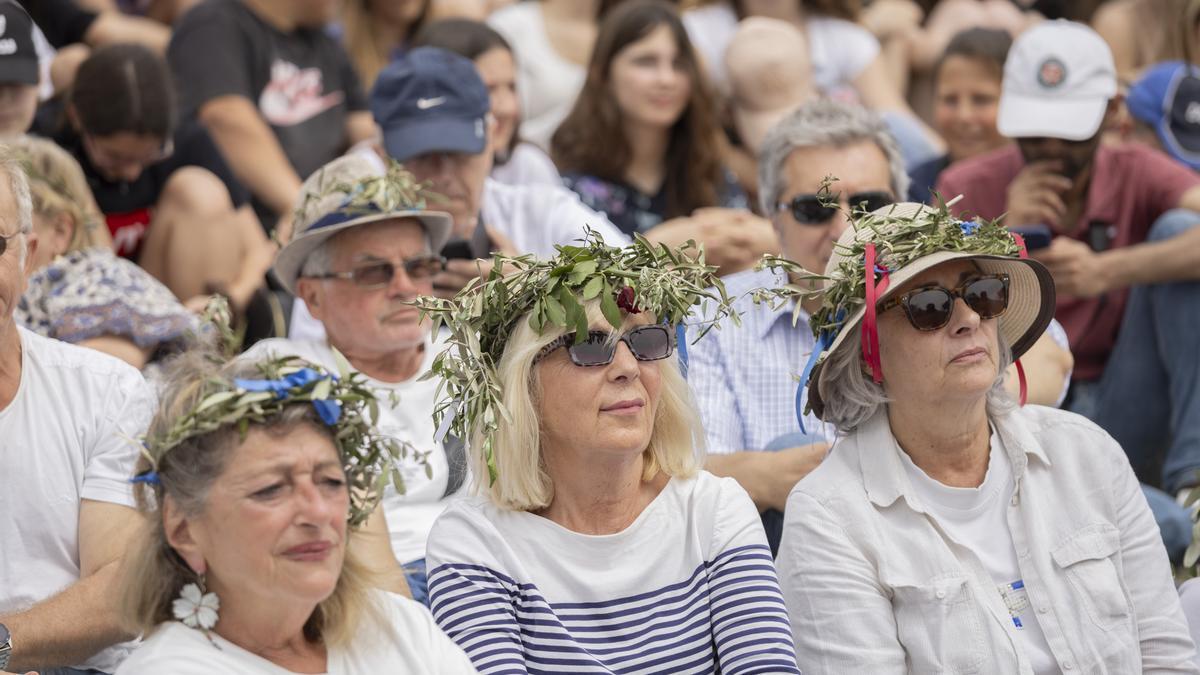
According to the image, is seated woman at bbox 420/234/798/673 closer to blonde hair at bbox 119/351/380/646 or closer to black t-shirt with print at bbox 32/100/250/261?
blonde hair at bbox 119/351/380/646

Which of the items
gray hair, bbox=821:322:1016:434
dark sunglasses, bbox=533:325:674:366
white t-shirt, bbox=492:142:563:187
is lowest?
white t-shirt, bbox=492:142:563:187

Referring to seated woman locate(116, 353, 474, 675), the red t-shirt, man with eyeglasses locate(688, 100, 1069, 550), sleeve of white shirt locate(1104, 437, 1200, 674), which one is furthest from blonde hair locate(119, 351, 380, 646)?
the red t-shirt

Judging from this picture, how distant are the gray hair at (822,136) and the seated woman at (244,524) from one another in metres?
2.40

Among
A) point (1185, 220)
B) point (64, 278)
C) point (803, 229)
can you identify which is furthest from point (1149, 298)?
point (64, 278)

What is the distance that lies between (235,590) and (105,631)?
0.80 meters

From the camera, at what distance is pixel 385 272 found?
193 inches

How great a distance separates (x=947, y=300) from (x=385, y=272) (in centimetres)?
180

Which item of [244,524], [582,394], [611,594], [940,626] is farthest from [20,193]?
[940,626]

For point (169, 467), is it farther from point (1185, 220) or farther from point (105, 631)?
point (1185, 220)

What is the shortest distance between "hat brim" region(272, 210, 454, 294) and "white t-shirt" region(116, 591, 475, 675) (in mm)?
1664

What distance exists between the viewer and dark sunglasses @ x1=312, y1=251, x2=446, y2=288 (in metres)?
4.86

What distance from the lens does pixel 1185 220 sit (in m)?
6.11

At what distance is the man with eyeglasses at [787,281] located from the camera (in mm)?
4977

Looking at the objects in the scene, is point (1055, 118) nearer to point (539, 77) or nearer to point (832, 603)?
point (539, 77)
